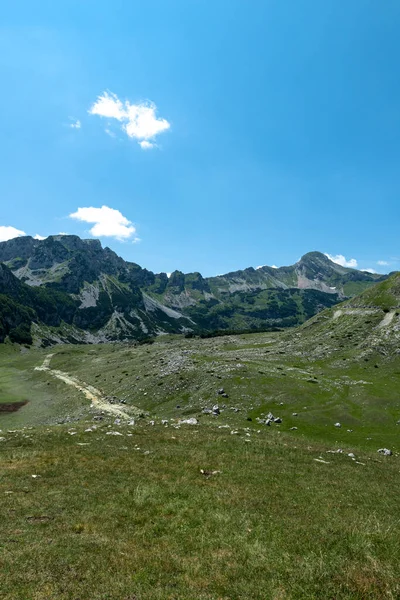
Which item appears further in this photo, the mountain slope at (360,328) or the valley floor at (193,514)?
the mountain slope at (360,328)

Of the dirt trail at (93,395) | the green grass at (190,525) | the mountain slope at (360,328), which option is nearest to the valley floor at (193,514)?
the green grass at (190,525)

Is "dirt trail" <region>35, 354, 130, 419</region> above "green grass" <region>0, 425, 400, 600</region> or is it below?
below

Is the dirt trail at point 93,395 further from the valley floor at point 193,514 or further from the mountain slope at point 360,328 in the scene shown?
the mountain slope at point 360,328

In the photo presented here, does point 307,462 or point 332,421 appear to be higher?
point 307,462

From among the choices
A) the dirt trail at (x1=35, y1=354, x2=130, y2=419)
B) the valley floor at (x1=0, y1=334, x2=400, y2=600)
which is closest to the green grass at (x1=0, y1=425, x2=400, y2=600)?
the valley floor at (x1=0, y1=334, x2=400, y2=600)

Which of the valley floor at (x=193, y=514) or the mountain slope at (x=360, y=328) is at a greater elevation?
the mountain slope at (x=360, y=328)

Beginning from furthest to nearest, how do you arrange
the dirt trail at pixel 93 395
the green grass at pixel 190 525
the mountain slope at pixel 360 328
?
1. the mountain slope at pixel 360 328
2. the dirt trail at pixel 93 395
3. the green grass at pixel 190 525

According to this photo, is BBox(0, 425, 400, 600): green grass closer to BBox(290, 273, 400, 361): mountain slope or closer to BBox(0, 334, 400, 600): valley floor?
BBox(0, 334, 400, 600): valley floor

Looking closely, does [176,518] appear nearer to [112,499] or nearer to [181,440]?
[112,499]

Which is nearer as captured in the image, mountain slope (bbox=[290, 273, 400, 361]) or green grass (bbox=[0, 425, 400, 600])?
green grass (bbox=[0, 425, 400, 600])

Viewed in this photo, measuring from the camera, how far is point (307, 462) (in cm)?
2930

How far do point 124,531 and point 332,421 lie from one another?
46905 mm

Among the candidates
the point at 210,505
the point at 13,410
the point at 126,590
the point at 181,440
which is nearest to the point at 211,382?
the point at 181,440

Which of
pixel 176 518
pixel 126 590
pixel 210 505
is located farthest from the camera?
pixel 210 505
